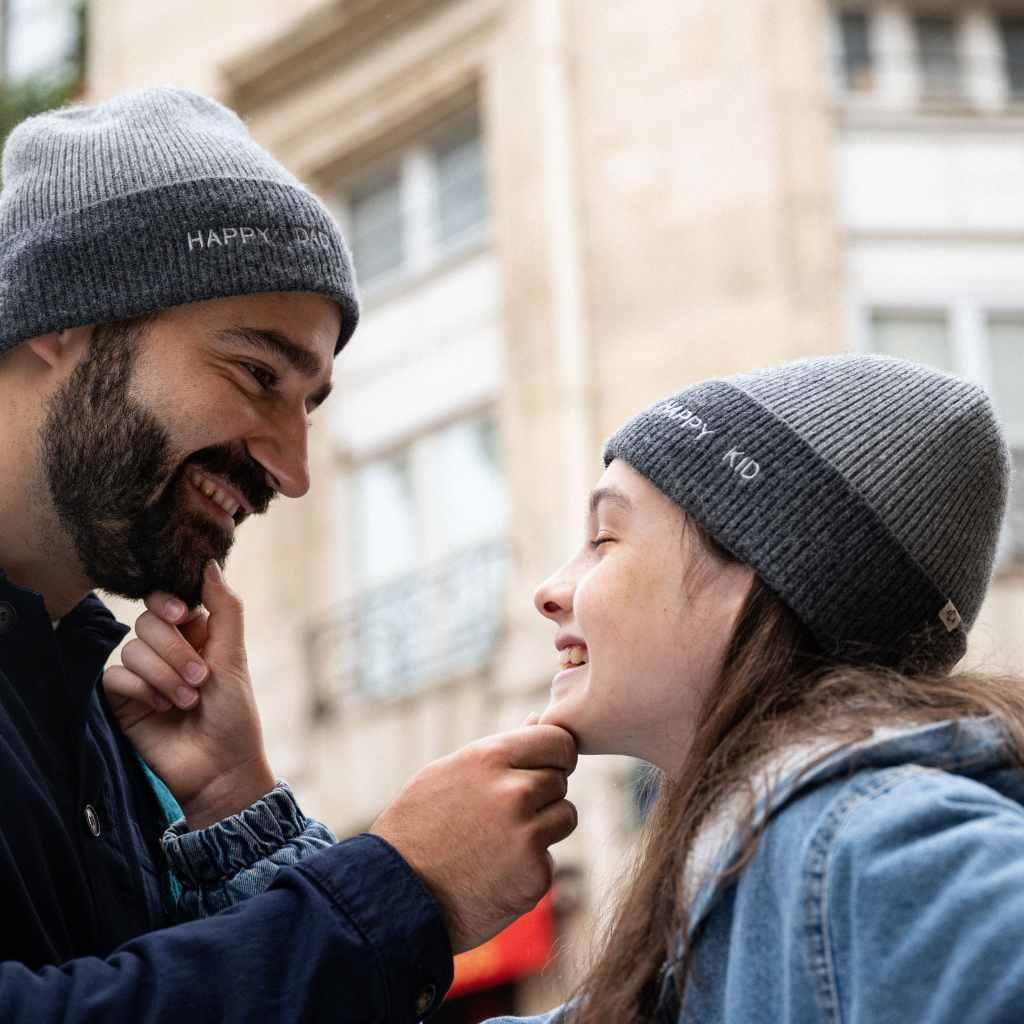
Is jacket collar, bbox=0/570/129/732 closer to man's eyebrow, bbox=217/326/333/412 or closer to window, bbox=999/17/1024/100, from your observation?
man's eyebrow, bbox=217/326/333/412

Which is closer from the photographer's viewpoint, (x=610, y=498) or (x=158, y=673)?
(x=610, y=498)

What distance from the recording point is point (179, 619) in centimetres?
294

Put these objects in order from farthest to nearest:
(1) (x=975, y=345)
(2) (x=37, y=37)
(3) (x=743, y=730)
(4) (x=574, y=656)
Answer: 1. (2) (x=37, y=37)
2. (1) (x=975, y=345)
3. (4) (x=574, y=656)
4. (3) (x=743, y=730)

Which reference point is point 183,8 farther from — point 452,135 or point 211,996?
point 211,996

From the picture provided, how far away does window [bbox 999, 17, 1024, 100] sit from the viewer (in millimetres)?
12992

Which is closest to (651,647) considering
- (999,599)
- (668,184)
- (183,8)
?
(999,599)

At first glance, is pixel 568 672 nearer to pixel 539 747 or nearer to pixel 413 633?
pixel 539 747

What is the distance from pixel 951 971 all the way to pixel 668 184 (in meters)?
10.5

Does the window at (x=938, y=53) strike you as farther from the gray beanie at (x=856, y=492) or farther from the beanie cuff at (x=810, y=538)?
the beanie cuff at (x=810, y=538)

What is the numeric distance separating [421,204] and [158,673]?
11160 mm

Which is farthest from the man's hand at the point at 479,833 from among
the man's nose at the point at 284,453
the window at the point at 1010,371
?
the window at the point at 1010,371

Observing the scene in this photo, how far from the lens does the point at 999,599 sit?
11.0 m

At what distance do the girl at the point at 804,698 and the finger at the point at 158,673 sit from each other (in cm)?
61

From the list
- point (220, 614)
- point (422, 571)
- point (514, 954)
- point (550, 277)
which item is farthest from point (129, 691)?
point (422, 571)
